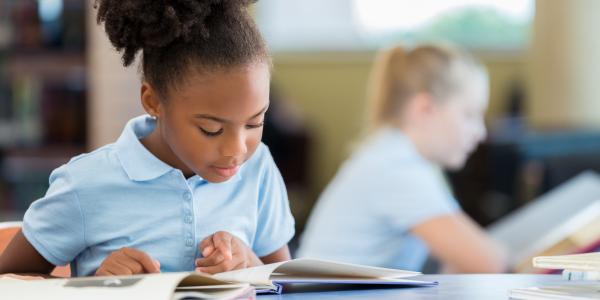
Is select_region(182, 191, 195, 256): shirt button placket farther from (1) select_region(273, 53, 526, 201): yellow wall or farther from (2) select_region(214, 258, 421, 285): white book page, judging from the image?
(1) select_region(273, 53, 526, 201): yellow wall

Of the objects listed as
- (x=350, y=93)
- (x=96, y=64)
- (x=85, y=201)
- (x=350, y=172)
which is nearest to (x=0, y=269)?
(x=85, y=201)

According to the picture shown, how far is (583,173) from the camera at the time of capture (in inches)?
142

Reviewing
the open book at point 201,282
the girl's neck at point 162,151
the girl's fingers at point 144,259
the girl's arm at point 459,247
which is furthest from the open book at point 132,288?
the girl's arm at point 459,247

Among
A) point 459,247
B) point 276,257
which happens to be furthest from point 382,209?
point 276,257

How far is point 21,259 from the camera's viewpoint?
3.61ft

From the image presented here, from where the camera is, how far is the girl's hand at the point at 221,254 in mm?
1056

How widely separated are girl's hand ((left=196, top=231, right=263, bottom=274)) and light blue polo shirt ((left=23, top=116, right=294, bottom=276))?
0.10 ft

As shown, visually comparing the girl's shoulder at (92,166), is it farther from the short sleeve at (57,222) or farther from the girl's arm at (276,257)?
the girl's arm at (276,257)

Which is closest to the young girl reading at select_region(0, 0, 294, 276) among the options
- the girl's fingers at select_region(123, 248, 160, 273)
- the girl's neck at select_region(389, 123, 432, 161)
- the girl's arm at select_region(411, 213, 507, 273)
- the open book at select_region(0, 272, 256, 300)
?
the girl's fingers at select_region(123, 248, 160, 273)

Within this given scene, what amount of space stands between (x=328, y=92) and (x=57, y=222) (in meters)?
6.22

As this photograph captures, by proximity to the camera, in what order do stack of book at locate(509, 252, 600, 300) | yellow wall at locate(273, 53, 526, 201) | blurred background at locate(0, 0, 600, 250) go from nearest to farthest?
1. stack of book at locate(509, 252, 600, 300)
2. blurred background at locate(0, 0, 600, 250)
3. yellow wall at locate(273, 53, 526, 201)

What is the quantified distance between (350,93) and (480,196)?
2.26 m

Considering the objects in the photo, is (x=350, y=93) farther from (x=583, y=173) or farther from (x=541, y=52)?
(x=583, y=173)

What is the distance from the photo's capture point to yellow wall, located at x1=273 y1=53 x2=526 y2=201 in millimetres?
7129
